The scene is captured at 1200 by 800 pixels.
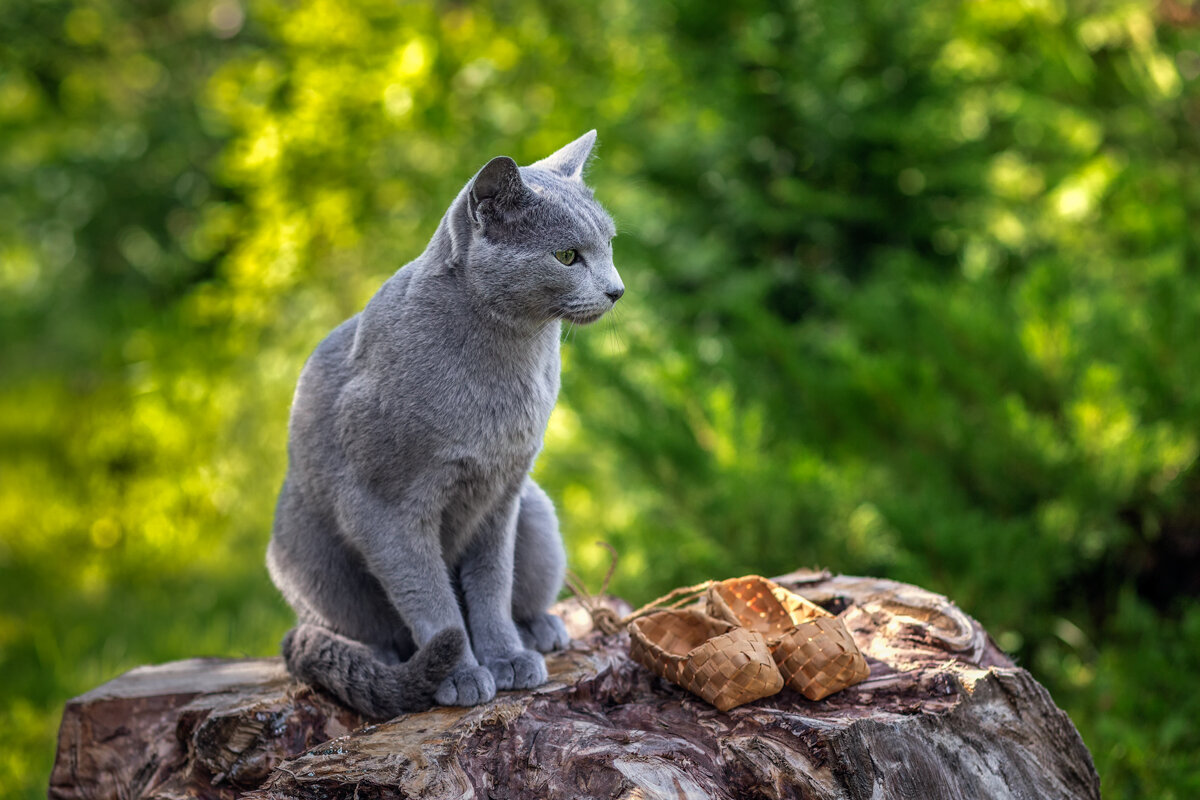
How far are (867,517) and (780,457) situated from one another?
17.7 inches

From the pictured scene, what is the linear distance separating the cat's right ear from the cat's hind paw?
94 cm

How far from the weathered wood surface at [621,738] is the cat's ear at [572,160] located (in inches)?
40.6

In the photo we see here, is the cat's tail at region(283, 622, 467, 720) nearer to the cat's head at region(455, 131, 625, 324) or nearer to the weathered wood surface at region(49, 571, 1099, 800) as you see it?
the weathered wood surface at region(49, 571, 1099, 800)

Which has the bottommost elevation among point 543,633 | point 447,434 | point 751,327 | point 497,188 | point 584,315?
point 543,633

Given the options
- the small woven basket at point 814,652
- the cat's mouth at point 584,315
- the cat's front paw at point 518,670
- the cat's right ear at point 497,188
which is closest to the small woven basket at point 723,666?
the small woven basket at point 814,652

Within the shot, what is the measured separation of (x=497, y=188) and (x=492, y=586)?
82cm

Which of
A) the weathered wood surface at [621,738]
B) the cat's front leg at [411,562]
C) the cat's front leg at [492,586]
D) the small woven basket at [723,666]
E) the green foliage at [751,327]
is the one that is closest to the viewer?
the weathered wood surface at [621,738]

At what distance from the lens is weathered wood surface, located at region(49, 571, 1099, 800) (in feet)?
5.40

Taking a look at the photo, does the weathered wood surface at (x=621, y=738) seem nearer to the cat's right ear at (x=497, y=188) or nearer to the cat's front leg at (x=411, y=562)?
the cat's front leg at (x=411, y=562)

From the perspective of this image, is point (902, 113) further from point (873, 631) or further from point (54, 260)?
point (54, 260)

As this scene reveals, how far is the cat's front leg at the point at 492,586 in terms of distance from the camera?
2.00m

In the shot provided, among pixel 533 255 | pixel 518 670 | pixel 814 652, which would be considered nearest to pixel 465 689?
pixel 518 670

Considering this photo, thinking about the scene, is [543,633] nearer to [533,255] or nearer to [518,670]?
[518,670]

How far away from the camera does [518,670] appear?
193 centimetres
